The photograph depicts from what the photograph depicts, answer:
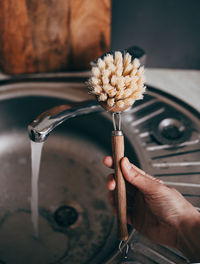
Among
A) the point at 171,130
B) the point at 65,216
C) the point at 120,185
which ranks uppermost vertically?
the point at 171,130

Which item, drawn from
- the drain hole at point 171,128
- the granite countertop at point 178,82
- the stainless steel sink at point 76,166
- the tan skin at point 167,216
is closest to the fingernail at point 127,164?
the tan skin at point 167,216

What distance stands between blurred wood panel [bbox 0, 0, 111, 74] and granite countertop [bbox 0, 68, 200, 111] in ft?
0.23

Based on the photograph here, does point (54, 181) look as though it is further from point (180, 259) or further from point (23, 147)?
point (180, 259)

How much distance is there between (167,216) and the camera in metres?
0.61

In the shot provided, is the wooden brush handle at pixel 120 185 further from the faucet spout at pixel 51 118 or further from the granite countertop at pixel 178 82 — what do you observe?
the granite countertop at pixel 178 82

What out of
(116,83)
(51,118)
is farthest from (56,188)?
(116,83)

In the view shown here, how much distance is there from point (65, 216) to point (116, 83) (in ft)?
1.42

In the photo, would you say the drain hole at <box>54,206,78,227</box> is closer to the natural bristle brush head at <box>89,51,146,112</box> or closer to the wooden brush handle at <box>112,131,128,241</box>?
the wooden brush handle at <box>112,131,128,241</box>

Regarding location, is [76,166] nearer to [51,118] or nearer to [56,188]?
[56,188]

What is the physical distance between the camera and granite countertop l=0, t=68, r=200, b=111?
87 cm

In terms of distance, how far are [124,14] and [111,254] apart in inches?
26.1

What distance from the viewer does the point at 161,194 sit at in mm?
587

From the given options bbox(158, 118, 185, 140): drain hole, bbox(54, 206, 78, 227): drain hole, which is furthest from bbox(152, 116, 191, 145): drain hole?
bbox(54, 206, 78, 227): drain hole

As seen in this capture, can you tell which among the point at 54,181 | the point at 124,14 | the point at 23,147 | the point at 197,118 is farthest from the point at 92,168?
the point at 124,14
